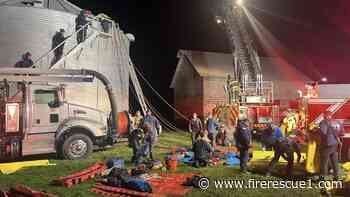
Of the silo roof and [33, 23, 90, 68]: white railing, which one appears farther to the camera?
the silo roof

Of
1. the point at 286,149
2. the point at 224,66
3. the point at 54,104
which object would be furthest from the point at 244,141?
the point at 224,66

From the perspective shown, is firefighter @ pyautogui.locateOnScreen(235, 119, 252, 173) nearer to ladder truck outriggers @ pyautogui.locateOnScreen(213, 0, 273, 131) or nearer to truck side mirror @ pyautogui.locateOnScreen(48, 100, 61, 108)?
truck side mirror @ pyautogui.locateOnScreen(48, 100, 61, 108)

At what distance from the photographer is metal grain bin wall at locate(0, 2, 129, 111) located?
14.7m

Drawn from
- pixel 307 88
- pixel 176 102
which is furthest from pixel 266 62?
pixel 307 88

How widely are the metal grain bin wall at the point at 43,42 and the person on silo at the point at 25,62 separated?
0.19 meters

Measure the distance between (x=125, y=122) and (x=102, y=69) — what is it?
104 inches

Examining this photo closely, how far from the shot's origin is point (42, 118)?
1202cm

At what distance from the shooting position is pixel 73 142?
12336mm

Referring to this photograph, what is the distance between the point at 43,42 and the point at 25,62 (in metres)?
1.24

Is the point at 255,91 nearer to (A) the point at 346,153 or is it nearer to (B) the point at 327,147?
(A) the point at 346,153

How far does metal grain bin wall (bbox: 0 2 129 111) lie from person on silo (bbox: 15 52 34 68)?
0.19m

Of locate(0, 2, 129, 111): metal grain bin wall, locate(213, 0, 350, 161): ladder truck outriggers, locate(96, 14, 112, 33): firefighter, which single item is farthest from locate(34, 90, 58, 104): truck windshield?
locate(213, 0, 350, 161): ladder truck outriggers

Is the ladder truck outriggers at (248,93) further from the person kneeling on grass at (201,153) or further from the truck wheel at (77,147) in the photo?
the truck wheel at (77,147)

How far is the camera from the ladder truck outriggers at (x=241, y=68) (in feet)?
59.8
